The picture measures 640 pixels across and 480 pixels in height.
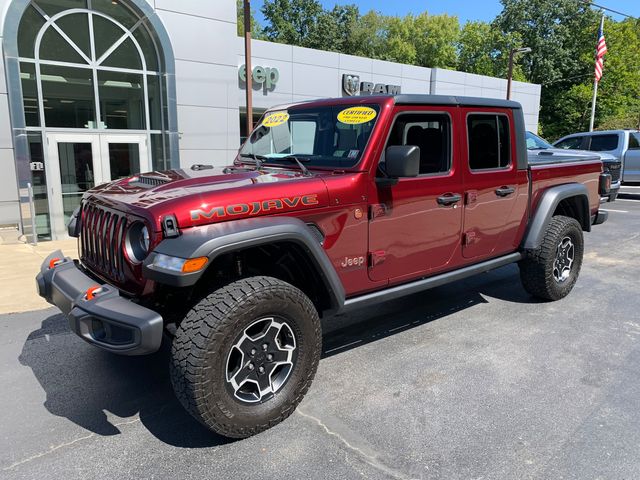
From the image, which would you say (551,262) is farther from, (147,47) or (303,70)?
(303,70)

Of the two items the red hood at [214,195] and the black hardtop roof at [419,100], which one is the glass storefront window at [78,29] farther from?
the red hood at [214,195]

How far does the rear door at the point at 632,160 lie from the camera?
13789 millimetres

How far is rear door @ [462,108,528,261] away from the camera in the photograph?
13.0 feet

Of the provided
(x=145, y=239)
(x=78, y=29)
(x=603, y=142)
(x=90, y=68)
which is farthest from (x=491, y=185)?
(x=603, y=142)

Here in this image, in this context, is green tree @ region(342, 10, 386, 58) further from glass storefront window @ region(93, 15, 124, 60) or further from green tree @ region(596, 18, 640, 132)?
glass storefront window @ region(93, 15, 124, 60)

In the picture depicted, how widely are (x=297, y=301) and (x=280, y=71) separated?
1416cm

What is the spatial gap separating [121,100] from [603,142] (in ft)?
42.5

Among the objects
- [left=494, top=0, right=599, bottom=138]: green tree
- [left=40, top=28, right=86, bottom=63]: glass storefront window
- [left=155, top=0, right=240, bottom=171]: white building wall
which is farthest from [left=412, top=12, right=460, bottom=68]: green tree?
[left=40, top=28, right=86, bottom=63]: glass storefront window

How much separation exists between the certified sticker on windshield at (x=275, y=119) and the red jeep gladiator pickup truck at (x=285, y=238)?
2 cm

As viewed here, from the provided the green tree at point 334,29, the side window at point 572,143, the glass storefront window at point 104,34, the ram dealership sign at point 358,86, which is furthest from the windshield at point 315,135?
the green tree at point 334,29

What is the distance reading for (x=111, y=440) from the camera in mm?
2795

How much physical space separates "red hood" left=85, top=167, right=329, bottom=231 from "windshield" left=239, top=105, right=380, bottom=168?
0.27m

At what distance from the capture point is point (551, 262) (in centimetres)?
477

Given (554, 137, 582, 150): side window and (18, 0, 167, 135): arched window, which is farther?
(554, 137, 582, 150): side window
